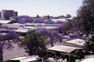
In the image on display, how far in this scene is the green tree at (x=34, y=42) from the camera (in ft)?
47.1

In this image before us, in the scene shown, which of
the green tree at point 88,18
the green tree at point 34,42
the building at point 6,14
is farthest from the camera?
the building at point 6,14

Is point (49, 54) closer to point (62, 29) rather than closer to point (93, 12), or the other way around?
point (93, 12)

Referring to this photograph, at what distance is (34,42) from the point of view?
14398 mm

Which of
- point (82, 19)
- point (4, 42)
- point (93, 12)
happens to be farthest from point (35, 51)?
point (93, 12)

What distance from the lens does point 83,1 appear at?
10.8m

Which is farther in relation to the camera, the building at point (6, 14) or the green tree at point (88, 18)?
the building at point (6, 14)

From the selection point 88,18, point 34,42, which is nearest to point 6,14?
point 34,42

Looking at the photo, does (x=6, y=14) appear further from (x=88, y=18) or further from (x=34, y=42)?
(x=88, y=18)

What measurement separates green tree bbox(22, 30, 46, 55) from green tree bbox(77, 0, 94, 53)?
5050 mm

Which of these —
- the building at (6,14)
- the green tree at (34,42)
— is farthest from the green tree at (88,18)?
the building at (6,14)

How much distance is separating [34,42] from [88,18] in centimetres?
624

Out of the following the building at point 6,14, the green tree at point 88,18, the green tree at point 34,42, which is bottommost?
the green tree at point 34,42

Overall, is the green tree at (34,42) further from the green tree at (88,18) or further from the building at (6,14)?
the building at (6,14)

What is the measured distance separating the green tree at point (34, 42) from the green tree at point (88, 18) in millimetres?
5050
